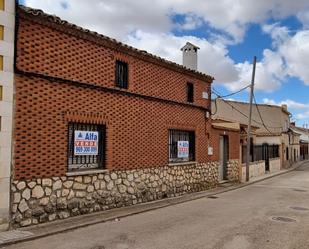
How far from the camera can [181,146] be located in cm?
1470

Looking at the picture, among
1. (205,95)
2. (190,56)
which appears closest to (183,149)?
(205,95)

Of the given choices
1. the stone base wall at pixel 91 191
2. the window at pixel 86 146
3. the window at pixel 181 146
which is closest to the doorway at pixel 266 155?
the window at pixel 181 146

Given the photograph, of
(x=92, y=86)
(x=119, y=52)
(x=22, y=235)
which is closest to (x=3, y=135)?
(x=22, y=235)

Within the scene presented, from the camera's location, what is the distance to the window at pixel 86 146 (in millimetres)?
9922

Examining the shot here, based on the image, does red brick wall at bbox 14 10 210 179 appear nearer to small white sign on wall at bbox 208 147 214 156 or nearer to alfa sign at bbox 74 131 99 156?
alfa sign at bbox 74 131 99 156

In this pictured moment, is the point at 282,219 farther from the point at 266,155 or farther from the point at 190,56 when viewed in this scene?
the point at 266,155

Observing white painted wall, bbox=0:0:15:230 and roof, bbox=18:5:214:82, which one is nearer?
white painted wall, bbox=0:0:15:230

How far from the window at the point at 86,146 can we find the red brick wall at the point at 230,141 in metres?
7.57

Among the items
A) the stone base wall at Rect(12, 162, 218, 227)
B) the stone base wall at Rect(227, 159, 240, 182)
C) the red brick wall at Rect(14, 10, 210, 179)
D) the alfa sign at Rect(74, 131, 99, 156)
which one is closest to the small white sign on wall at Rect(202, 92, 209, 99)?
the red brick wall at Rect(14, 10, 210, 179)

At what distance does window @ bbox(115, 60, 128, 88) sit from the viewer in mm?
11446

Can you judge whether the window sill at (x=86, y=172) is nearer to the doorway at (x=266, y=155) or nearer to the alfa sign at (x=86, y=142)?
the alfa sign at (x=86, y=142)

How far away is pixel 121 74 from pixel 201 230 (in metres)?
5.59

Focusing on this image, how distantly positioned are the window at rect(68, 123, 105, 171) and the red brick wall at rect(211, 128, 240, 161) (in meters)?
7.57

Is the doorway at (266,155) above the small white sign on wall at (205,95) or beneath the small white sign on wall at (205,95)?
beneath
